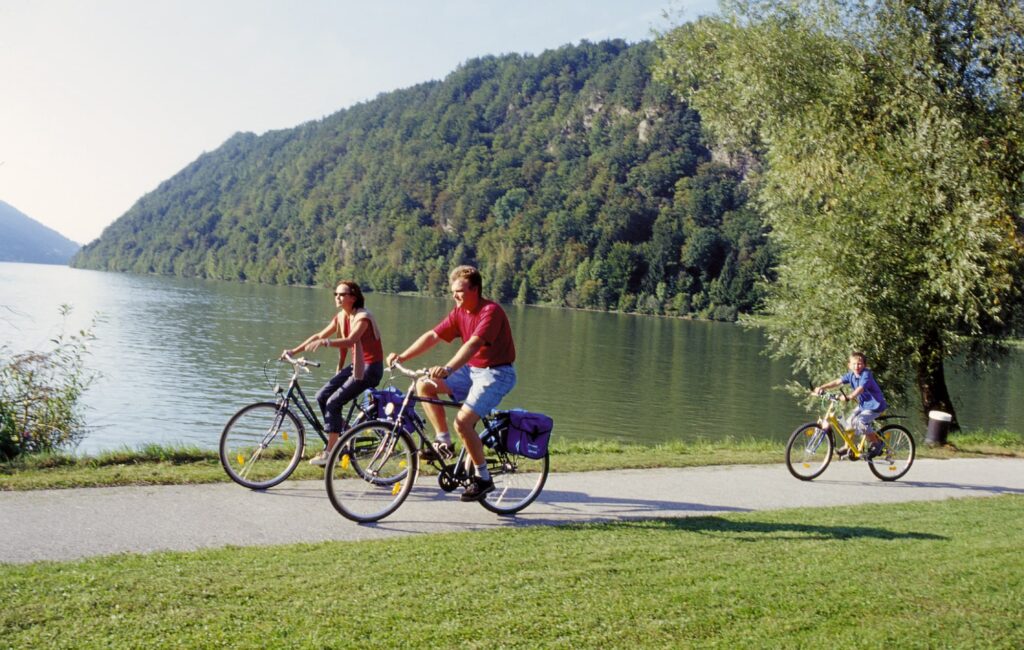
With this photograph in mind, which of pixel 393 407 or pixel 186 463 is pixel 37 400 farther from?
pixel 393 407

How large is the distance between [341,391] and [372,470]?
1.39 meters

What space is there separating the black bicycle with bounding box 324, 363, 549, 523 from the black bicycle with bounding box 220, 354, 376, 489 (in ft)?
3.01

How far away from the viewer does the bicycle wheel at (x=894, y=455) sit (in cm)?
1197

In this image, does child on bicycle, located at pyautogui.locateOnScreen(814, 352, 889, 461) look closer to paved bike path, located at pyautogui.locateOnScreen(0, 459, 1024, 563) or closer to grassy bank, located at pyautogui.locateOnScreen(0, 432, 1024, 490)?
paved bike path, located at pyautogui.locateOnScreen(0, 459, 1024, 563)

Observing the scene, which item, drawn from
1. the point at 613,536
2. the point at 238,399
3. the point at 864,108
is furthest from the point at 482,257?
the point at 613,536

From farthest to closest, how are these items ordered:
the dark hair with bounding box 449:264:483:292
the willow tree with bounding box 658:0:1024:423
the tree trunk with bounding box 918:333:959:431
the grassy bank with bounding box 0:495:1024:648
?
1. the tree trunk with bounding box 918:333:959:431
2. the willow tree with bounding box 658:0:1024:423
3. the dark hair with bounding box 449:264:483:292
4. the grassy bank with bounding box 0:495:1024:648

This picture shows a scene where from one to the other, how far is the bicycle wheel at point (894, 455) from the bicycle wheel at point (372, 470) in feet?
23.3

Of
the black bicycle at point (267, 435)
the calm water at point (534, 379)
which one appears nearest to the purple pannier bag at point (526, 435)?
the black bicycle at point (267, 435)

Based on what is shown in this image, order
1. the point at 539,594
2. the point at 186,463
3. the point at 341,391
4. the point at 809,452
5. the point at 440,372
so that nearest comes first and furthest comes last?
the point at 539,594 → the point at 440,372 → the point at 341,391 → the point at 186,463 → the point at 809,452

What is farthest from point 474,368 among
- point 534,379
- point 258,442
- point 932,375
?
point 534,379

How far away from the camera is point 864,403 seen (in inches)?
480

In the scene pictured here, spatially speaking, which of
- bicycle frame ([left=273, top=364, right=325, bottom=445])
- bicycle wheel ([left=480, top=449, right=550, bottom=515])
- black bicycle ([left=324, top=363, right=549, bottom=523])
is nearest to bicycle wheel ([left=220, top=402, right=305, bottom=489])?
bicycle frame ([left=273, top=364, right=325, bottom=445])

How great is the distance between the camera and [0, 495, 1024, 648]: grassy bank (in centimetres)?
468

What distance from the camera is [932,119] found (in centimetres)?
1766
